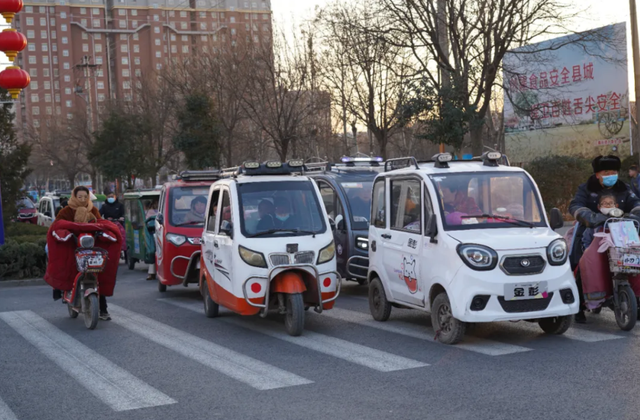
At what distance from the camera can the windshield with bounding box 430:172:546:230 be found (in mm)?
9742

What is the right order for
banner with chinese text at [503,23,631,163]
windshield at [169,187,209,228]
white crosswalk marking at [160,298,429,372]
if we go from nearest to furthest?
white crosswalk marking at [160,298,429,372] → windshield at [169,187,209,228] → banner with chinese text at [503,23,631,163]

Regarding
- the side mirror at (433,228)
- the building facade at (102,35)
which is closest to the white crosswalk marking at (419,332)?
the side mirror at (433,228)

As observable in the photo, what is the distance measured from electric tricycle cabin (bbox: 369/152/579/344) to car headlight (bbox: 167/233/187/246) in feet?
15.6

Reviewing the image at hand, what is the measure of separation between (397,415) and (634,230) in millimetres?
4671

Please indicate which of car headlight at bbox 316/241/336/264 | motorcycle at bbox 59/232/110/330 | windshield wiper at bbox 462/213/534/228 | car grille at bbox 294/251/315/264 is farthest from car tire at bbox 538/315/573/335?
motorcycle at bbox 59/232/110/330

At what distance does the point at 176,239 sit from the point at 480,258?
24.0 feet

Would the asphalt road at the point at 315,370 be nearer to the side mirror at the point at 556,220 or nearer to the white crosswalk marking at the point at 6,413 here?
the white crosswalk marking at the point at 6,413

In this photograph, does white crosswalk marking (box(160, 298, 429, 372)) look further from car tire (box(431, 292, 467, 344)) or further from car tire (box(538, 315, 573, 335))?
car tire (box(538, 315, 573, 335))

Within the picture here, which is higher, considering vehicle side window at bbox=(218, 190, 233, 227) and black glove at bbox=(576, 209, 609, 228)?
vehicle side window at bbox=(218, 190, 233, 227)

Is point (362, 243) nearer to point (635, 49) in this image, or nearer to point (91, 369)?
point (91, 369)

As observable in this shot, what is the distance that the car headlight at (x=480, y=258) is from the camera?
356 inches

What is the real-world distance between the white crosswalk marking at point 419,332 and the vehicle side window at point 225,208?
2.02m

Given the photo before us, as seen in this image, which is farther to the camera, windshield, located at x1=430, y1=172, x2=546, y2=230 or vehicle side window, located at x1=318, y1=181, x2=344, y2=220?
vehicle side window, located at x1=318, y1=181, x2=344, y2=220

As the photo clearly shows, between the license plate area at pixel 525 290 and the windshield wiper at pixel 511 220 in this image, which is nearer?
the license plate area at pixel 525 290
